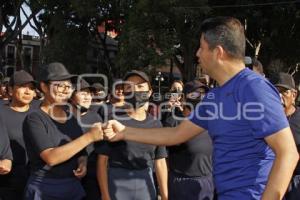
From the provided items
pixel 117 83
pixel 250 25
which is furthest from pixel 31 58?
pixel 117 83

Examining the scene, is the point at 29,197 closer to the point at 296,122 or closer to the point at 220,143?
the point at 220,143

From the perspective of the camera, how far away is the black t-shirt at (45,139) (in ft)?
12.0

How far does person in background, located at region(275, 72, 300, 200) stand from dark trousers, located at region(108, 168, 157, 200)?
1.58m

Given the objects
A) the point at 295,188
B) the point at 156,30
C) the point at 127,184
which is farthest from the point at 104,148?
the point at 156,30

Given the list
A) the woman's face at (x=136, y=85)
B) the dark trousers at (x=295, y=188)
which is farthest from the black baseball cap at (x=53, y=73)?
the dark trousers at (x=295, y=188)

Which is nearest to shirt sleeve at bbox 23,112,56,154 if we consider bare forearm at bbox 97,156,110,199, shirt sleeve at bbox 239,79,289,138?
bare forearm at bbox 97,156,110,199

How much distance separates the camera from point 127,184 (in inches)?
165

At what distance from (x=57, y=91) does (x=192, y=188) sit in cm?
174

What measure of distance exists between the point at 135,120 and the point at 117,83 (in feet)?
5.99

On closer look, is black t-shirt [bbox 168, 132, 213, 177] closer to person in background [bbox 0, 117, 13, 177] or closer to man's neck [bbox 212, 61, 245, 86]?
person in background [bbox 0, 117, 13, 177]

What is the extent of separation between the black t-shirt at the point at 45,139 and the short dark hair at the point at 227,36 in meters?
1.52

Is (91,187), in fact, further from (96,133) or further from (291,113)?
(291,113)

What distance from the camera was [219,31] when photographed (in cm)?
271

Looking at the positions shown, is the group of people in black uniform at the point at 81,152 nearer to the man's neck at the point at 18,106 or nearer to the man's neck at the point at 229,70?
the man's neck at the point at 18,106
